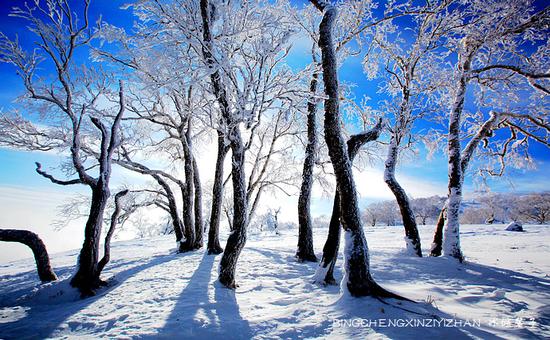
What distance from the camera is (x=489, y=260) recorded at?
8617 millimetres

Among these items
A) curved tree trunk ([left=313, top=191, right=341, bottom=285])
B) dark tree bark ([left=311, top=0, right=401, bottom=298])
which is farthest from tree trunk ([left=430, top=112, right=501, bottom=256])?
dark tree bark ([left=311, top=0, right=401, bottom=298])

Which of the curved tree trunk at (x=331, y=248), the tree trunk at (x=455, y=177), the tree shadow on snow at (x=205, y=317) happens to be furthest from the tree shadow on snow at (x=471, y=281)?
the tree shadow on snow at (x=205, y=317)

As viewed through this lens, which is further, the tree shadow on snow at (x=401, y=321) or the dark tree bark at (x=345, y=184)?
the dark tree bark at (x=345, y=184)

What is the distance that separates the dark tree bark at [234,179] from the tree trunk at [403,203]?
6592 mm

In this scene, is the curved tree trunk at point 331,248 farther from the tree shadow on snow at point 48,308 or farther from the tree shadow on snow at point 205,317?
the tree shadow on snow at point 48,308

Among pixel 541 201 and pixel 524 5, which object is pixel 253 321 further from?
pixel 541 201

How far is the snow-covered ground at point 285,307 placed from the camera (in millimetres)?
3263

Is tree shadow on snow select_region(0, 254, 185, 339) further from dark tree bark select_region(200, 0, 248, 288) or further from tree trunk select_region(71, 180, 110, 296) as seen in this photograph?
dark tree bark select_region(200, 0, 248, 288)

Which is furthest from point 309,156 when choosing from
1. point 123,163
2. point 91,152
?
point 91,152

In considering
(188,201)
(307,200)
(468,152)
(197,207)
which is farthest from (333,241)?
(188,201)

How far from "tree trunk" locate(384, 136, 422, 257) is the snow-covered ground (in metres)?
1.70

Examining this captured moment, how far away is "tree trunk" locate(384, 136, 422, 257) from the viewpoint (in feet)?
A: 30.2

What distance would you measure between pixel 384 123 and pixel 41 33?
10064 millimetres

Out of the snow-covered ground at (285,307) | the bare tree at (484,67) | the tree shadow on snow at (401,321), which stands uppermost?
the bare tree at (484,67)
